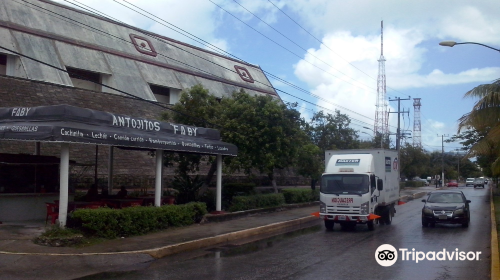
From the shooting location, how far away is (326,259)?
12.3 metres

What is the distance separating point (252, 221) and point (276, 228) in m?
1.39

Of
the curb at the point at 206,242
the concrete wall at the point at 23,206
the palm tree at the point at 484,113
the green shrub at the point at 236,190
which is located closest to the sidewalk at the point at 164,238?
the curb at the point at 206,242

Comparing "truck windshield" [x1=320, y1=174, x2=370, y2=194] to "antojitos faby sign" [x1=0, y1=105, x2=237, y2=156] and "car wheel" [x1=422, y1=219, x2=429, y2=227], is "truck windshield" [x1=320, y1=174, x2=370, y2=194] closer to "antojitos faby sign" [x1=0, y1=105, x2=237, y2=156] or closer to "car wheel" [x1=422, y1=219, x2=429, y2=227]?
"car wheel" [x1=422, y1=219, x2=429, y2=227]

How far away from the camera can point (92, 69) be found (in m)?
33.2

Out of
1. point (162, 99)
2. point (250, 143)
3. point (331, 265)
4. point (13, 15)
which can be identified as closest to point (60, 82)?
point (13, 15)

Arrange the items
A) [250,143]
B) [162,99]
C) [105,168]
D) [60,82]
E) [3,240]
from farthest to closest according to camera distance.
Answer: [162,99], [60,82], [105,168], [250,143], [3,240]

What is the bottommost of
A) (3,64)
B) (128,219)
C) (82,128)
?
(128,219)

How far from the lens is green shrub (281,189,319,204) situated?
94.8 ft

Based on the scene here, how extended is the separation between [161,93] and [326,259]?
2923cm

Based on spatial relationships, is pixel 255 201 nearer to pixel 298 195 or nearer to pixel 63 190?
pixel 298 195

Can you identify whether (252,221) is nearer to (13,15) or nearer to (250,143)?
(250,143)

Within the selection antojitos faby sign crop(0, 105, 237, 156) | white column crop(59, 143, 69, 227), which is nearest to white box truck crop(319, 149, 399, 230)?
antojitos faby sign crop(0, 105, 237, 156)

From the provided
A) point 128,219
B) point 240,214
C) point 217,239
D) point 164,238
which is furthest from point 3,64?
point 217,239

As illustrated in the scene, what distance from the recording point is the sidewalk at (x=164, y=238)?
1251 cm
